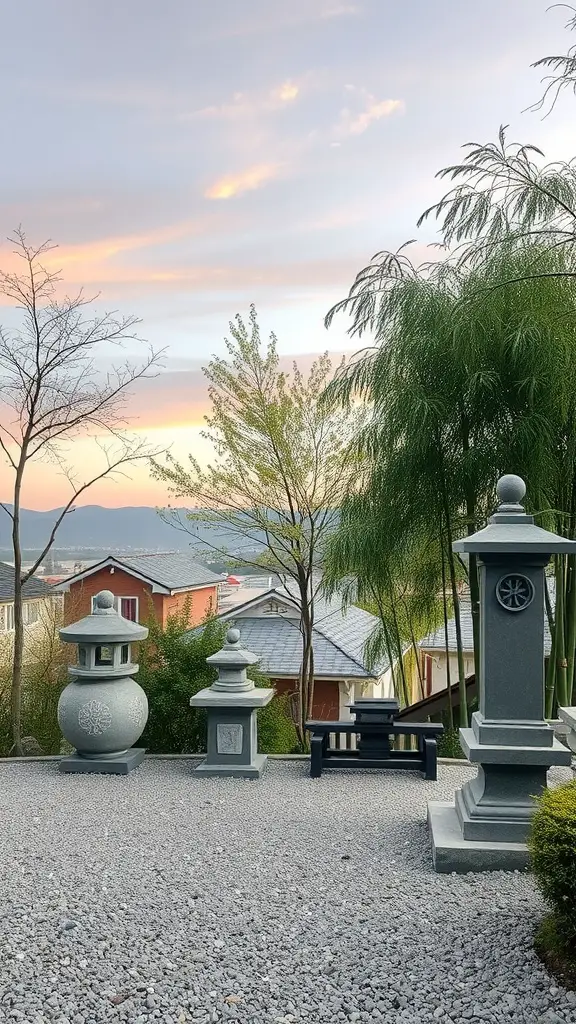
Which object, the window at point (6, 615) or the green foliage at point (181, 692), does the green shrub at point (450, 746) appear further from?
the window at point (6, 615)

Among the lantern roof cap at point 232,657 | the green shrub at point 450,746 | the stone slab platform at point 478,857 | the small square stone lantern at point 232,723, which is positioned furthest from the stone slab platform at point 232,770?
the stone slab platform at point 478,857

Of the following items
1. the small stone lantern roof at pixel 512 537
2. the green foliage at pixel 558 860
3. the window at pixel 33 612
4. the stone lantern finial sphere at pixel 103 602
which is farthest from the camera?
the window at pixel 33 612

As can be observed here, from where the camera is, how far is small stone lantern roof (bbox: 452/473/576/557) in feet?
11.4

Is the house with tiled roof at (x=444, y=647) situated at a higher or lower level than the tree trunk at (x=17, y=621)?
lower

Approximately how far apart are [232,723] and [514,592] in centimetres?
263

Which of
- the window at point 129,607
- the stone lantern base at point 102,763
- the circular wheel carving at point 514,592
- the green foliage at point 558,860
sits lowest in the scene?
the stone lantern base at point 102,763

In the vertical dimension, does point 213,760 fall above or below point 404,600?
below

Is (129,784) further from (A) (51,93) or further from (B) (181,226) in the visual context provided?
(A) (51,93)

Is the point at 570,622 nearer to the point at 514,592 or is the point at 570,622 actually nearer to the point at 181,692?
the point at 514,592

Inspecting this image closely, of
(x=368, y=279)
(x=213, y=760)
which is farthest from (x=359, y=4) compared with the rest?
(x=213, y=760)

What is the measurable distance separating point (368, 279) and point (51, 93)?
112 inches

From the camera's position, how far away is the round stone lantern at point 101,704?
17.6 ft

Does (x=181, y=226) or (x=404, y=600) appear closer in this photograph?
(x=181, y=226)

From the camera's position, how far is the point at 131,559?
36.4 feet
